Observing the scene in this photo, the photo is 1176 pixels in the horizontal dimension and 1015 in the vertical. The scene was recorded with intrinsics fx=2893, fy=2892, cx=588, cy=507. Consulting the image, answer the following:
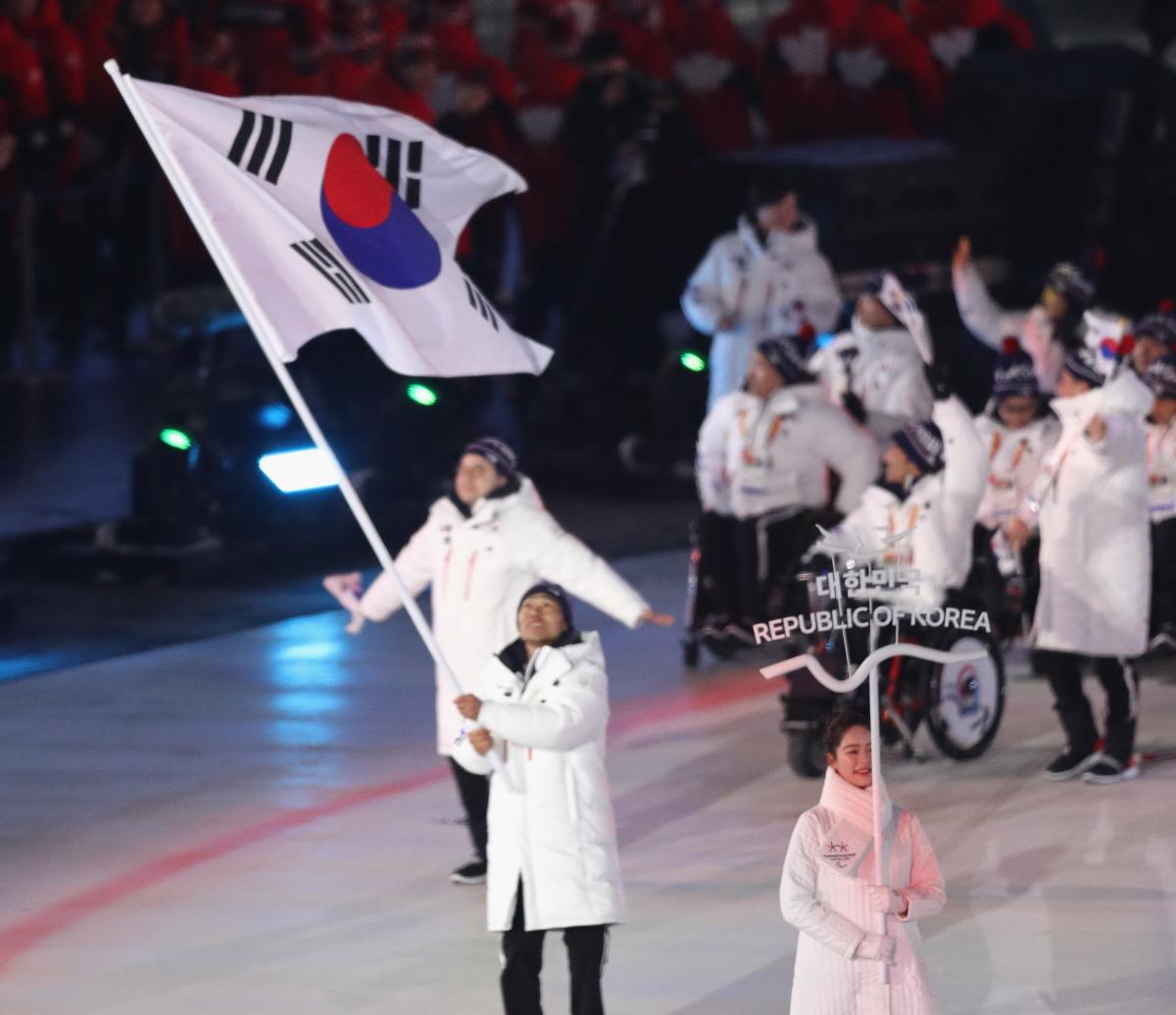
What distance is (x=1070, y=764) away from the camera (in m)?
12.2

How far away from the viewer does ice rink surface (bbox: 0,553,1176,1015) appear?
31.1ft

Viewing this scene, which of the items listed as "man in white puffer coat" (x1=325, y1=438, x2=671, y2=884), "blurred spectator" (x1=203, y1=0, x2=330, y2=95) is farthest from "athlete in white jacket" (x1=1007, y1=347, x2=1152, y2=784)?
"blurred spectator" (x1=203, y1=0, x2=330, y2=95)

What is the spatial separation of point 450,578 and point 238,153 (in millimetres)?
2066

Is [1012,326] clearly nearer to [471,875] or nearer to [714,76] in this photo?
[714,76]

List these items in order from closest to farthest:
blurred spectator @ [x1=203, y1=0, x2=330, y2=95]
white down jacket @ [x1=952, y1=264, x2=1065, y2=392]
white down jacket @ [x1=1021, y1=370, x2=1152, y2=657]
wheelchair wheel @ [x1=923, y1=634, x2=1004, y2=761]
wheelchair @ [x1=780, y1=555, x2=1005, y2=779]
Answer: wheelchair @ [x1=780, y1=555, x2=1005, y2=779]
white down jacket @ [x1=1021, y1=370, x2=1152, y2=657]
wheelchair wheel @ [x1=923, y1=634, x2=1004, y2=761]
white down jacket @ [x1=952, y1=264, x2=1065, y2=392]
blurred spectator @ [x1=203, y1=0, x2=330, y2=95]

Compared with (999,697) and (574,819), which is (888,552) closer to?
(999,697)

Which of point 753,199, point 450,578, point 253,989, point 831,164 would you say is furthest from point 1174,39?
point 253,989

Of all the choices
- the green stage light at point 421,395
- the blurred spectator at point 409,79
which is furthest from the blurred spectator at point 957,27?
the green stage light at point 421,395

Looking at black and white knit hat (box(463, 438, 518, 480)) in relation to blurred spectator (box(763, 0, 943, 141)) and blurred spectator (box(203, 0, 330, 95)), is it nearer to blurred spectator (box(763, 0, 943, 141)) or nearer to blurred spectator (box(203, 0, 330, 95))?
blurred spectator (box(203, 0, 330, 95))

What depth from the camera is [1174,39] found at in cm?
2467

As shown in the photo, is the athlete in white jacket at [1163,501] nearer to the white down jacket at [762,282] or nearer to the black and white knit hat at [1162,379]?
the black and white knit hat at [1162,379]

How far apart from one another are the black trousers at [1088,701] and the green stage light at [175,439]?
20.2 feet

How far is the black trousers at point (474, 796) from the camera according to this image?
10.5 meters

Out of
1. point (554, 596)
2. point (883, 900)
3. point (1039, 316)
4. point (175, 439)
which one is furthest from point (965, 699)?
point (1039, 316)
